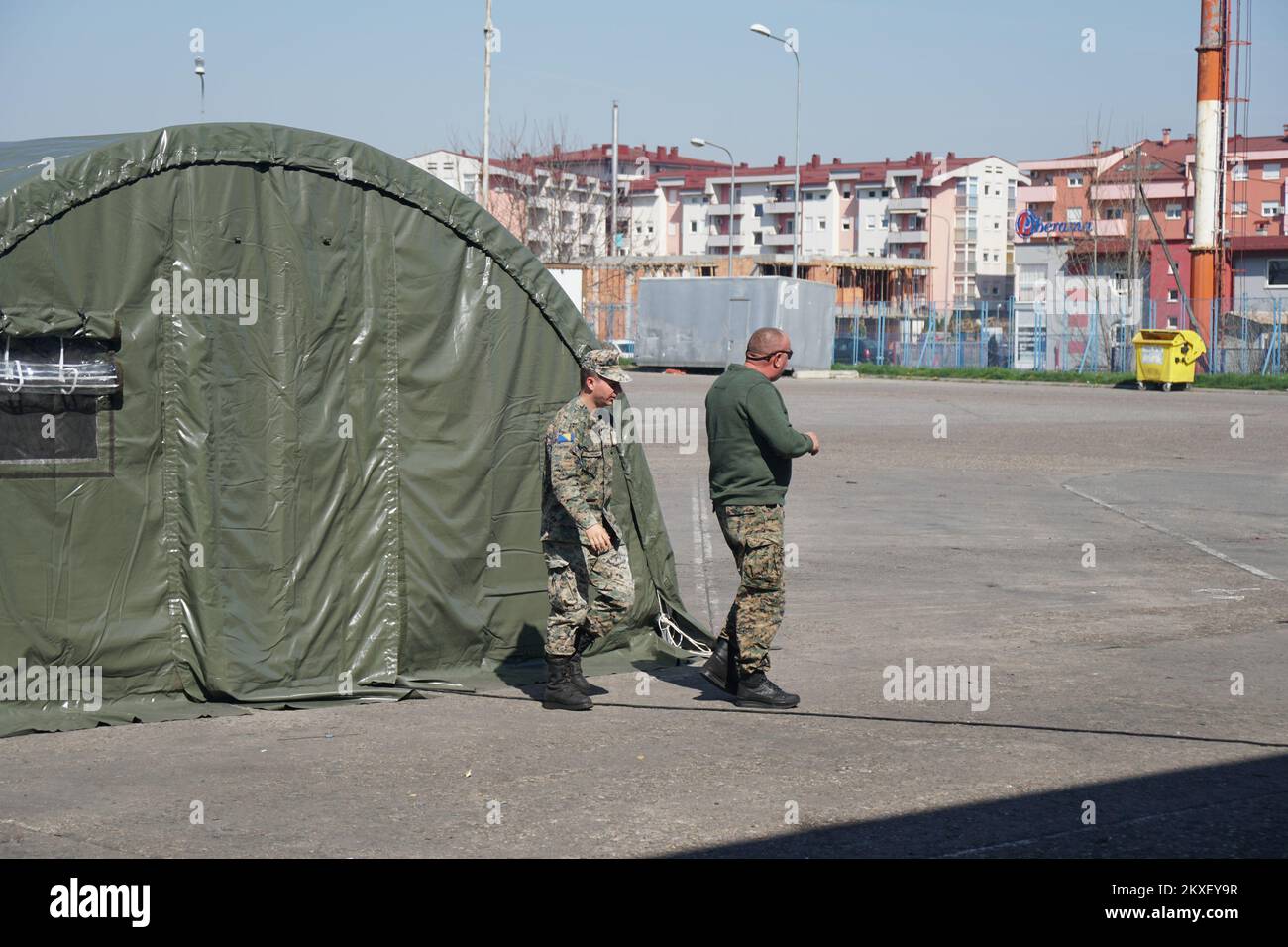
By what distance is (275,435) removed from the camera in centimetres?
775

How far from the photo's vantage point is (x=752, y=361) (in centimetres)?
761

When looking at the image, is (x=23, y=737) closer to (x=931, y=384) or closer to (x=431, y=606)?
(x=431, y=606)

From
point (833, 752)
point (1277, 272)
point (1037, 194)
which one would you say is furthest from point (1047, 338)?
point (1037, 194)

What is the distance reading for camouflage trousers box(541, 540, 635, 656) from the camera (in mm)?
7418

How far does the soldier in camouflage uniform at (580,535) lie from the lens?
23.9 ft

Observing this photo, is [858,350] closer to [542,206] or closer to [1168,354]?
[542,206]

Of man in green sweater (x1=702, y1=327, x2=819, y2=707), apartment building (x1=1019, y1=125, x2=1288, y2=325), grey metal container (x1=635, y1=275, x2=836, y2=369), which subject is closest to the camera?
man in green sweater (x1=702, y1=327, x2=819, y2=707)

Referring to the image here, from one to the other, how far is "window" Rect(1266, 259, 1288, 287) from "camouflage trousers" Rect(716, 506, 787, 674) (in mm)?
66611

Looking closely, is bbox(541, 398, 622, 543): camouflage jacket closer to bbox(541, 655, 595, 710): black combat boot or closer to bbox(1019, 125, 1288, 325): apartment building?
bbox(541, 655, 595, 710): black combat boot

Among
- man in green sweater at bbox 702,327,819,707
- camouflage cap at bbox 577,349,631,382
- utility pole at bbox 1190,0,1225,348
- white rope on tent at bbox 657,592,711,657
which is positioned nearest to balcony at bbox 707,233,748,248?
utility pole at bbox 1190,0,1225,348

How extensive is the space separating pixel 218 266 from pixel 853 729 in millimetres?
3896

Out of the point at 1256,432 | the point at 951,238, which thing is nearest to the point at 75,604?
the point at 1256,432

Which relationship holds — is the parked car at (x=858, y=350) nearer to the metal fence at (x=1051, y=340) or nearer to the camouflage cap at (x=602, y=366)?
the metal fence at (x=1051, y=340)

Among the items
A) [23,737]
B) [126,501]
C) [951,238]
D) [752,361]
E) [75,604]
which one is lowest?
[23,737]
